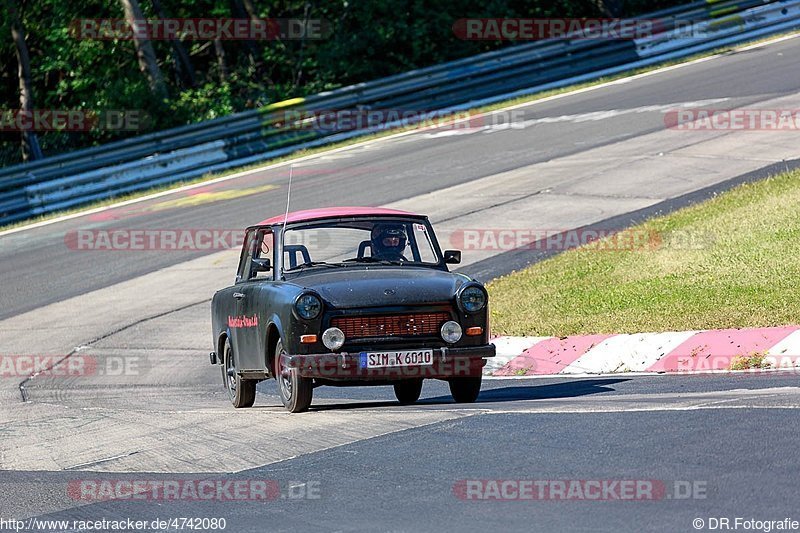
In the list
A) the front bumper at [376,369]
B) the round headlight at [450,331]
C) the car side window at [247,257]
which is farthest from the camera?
the car side window at [247,257]

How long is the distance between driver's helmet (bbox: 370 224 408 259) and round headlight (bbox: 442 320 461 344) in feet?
3.61

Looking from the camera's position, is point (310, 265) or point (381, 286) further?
point (310, 265)

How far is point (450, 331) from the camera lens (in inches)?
352

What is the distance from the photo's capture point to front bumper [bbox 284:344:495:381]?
28.5ft

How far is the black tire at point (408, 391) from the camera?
1003 cm

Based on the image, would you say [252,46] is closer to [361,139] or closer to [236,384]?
[361,139]

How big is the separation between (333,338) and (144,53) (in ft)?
70.2

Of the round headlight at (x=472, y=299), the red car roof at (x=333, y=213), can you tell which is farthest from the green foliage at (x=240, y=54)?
the round headlight at (x=472, y=299)

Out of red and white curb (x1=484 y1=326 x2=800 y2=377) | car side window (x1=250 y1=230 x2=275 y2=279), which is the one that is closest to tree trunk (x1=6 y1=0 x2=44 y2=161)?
red and white curb (x1=484 y1=326 x2=800 y2=377)

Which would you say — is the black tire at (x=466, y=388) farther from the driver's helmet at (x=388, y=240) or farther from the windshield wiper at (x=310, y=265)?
the windshield wiper at (x=310, y=265)

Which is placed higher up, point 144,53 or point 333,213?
point 144,53

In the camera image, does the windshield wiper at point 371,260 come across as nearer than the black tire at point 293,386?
No

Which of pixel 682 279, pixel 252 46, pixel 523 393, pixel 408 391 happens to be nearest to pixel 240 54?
pixel 252 46

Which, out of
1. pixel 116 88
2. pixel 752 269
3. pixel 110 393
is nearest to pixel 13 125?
pixel 116 88
